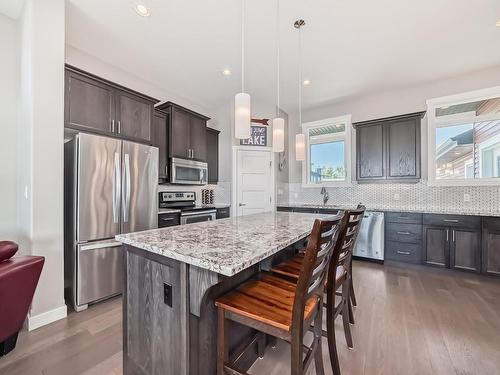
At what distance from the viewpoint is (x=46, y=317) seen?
2033mm

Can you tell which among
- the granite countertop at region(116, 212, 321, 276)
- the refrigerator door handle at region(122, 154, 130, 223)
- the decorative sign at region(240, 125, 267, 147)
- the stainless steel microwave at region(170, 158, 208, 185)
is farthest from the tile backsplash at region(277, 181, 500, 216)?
the granite countertop at region(116, 212, 321, 276)

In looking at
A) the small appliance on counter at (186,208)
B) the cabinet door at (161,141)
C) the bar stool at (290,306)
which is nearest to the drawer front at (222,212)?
the small appliance on counter at (186,208)

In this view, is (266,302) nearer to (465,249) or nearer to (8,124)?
(8,124)

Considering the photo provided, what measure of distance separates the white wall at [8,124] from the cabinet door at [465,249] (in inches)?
218

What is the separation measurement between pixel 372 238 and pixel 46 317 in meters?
4.28

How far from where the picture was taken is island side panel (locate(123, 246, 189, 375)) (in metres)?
Result: 1.11

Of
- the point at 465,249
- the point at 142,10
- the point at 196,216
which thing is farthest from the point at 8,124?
the point at 465,249

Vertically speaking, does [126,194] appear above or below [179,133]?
below

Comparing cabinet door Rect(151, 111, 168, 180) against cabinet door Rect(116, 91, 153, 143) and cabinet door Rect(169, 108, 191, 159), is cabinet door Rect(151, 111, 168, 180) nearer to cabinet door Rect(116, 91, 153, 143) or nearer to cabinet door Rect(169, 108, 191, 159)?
cabinet door Rect(169, 108, 191, 159)

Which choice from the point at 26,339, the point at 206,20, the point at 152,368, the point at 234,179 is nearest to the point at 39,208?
the point at 26,339

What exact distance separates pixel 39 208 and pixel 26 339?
41.8 inches

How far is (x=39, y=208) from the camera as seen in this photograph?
2.01m

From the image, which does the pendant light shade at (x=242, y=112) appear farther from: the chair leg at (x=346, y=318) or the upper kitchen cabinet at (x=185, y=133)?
the upper kitchen cabinet at (x=185, y=133)

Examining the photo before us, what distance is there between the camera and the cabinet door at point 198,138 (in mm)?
4082
